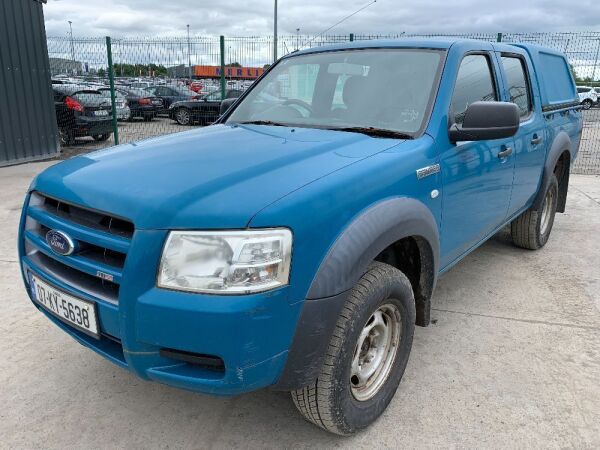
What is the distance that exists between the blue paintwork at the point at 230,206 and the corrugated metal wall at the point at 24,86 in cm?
775

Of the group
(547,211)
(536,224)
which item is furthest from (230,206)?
(547,211)

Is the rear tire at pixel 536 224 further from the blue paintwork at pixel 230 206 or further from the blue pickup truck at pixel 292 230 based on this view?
the blue paintwork at pixel 230 206

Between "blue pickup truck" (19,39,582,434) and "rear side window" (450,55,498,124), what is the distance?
0.06ft

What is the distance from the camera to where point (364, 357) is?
2.31 metres

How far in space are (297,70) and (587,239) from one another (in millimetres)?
3743

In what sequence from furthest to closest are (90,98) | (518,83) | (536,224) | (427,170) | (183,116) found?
(183,116) < (90,98) < (536,224) < (518,83) < (427,170)

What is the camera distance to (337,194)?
6.24ft

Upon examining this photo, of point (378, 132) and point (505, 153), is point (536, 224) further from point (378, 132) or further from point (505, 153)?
point (378, 132)

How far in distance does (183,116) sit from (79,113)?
4398 mm

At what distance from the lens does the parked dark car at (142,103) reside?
17.0 meters

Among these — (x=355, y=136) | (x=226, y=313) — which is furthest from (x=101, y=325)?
(x=355, y=136)

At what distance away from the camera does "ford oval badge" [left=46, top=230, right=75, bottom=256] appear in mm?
1985

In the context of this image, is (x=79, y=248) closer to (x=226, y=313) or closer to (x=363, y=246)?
(x=226, y=313)

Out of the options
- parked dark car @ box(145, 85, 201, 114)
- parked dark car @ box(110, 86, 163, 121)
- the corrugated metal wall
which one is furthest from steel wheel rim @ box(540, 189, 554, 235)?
parked dark car @ box(110, 86, 163, 121)
